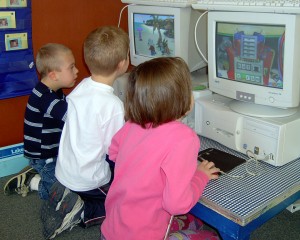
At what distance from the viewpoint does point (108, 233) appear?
1.27 metres

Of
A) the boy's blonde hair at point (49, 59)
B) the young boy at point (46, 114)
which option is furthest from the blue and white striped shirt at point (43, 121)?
the boy's blonde hair at point (49, 59)

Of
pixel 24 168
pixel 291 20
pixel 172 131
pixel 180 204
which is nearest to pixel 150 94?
pixel 172 131

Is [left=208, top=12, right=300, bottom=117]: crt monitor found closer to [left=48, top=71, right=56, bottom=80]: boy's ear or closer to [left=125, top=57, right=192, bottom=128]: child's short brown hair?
[left=125, top=57, right=192, bottom=128]: child's short brown hair

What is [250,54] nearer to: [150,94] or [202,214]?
[150,94]

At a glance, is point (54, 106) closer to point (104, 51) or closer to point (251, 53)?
point (104, 51)

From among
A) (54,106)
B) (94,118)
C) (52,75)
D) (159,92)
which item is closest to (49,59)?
(52,75)

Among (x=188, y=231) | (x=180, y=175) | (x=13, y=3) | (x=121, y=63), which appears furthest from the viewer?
(x=13, y=3)

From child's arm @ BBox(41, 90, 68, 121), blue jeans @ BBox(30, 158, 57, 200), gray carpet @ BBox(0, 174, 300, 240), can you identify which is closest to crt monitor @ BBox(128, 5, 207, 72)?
child's arm @ BBox(41, 90, 68, 121)

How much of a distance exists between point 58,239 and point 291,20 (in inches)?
57.8

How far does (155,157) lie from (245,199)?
0.33 m

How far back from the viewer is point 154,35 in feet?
6.43

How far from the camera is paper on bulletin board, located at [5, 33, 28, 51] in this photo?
2.21m

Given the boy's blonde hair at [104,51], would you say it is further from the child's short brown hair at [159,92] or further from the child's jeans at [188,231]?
the child's jeans at [188,231]

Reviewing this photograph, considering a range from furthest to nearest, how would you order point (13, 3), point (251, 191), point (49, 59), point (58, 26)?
1. point (58, 26)
2. point (13, 3)
3. point (49, 59)
4. point (251, 191)
